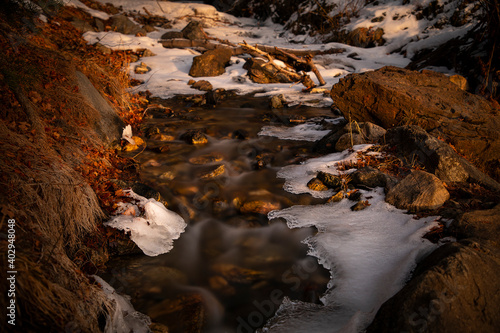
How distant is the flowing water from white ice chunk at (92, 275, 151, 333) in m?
0.13

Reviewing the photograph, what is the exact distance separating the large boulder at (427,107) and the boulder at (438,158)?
1.02 meters

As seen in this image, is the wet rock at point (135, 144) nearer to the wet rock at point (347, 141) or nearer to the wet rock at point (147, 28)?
the wet rock at point (347, 141)

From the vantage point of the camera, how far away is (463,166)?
4613 millimetres

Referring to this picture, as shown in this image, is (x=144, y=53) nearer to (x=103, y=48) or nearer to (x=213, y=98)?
(x=103, y=48)

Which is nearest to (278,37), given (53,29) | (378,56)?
(378,56)

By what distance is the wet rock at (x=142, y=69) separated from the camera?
11.9 meters

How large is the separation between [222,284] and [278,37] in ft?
63.8

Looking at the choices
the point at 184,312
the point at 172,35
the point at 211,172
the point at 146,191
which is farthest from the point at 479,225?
the point at 172,35

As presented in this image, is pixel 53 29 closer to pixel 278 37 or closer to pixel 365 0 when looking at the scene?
pixel 278 37

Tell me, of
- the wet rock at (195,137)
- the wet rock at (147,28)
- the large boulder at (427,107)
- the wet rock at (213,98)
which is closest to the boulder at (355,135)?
the large boulder at (427,107)

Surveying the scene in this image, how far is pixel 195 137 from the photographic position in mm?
7055

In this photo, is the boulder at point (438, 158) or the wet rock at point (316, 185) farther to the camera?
the wet rock at point (316, 185)

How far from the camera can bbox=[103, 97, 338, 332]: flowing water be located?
321cm

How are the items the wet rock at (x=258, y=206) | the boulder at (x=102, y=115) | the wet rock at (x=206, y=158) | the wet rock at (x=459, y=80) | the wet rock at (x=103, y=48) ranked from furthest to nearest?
the wet rock at (x=103, y=48)
the wet rock at (x=459, y=80)
the wet rock at (x=206, y=158)
the boulder at (x=102, y=115)
the wet rock at (x=258, y=206)
